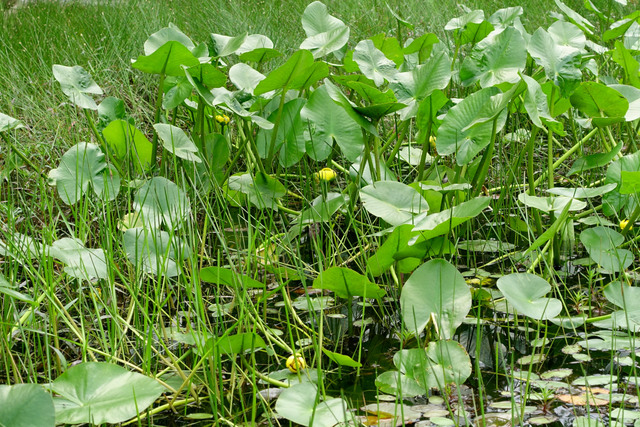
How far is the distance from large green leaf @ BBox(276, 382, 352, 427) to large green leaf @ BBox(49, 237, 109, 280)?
1.28ft

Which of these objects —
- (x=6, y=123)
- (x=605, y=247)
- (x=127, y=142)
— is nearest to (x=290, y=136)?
(x=127, y=142)

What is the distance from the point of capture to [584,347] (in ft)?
3.29

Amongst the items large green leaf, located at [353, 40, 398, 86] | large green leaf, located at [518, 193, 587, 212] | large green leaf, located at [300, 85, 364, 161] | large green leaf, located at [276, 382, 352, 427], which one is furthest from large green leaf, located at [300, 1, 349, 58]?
large green leaf, located at [276, 382, 352, 427]

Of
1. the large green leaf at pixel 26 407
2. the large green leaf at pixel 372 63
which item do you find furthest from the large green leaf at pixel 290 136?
the large green leaf at pixel 26 407

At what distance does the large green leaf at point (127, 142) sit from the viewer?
1409mm

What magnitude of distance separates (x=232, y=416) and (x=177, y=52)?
0.74 metres

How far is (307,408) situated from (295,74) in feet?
2.24

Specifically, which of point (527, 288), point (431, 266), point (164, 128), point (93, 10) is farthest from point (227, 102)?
point (93, 10)

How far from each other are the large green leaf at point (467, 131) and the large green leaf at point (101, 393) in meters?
0.65

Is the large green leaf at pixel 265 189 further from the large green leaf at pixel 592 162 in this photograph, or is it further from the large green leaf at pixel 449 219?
the large green leaf at pixel 592 162

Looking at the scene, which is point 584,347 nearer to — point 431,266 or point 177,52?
point 431,266

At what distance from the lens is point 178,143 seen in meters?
1.33

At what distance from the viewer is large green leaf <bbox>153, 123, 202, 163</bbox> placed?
50.5 inches

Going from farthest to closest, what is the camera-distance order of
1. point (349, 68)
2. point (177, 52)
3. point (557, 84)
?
point (349, 68)
point (177, 52)
point (557, 84)
